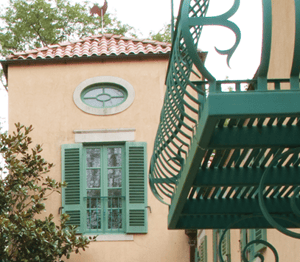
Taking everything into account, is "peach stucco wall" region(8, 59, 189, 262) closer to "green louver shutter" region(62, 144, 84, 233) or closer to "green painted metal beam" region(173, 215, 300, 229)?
"green louver shutter" region(62, 144, 84, 233)

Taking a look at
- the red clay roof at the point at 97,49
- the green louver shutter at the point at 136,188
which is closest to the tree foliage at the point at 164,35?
the red clay roof at the point at 97,49

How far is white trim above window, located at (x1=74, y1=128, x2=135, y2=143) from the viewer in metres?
13.5

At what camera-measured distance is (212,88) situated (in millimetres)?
2248

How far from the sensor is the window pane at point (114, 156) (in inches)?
533

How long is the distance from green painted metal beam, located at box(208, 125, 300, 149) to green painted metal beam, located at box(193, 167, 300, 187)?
1.61 feet

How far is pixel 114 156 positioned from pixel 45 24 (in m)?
11.3

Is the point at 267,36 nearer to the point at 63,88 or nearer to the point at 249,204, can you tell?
the point at 249,204

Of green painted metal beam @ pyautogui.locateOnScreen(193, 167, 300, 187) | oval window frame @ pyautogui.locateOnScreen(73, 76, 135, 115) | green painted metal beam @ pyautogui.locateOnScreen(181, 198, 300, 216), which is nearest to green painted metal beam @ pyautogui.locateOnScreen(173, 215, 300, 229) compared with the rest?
green painted metal beam @ pyautogui.locateOnScreen(181, 198, 300, 216)

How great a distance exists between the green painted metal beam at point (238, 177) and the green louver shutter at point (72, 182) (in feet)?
34.0

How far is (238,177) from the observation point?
3021 millimetres

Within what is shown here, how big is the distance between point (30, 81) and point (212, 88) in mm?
12482

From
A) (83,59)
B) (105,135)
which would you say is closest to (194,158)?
(105,135)

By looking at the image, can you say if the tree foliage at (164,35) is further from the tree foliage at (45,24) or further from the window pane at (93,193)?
the window pane at (93,193)

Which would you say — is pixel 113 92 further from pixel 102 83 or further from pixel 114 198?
pixel 114 198
